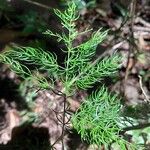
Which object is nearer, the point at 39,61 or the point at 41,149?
the point at 39,61

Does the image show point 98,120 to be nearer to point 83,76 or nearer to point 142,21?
point 83,76

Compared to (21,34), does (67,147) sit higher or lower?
lower

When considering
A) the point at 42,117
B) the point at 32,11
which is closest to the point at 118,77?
the point at 42,117

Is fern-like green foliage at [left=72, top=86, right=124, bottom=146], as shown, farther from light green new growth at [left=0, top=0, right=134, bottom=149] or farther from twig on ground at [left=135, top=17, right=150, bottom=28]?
twig on ground at [left=135, top=17, right=150, bottom=28]

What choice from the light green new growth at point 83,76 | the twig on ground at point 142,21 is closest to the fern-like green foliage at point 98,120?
the light green new growth at point 83,76

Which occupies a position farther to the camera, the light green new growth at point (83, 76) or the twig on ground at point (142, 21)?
the twig on ground at point (142, 21)

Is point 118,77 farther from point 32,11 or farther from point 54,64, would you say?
point 54,64

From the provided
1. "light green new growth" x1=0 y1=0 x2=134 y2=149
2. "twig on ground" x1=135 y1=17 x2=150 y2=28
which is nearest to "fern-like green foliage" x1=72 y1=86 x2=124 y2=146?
"light green new growth" x1=0 y1=0 x2=134 y2=149

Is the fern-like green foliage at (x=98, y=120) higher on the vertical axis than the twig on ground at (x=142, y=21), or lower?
lower

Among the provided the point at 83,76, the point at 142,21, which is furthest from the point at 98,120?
the point at 142,21

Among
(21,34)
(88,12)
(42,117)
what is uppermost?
(88,12)

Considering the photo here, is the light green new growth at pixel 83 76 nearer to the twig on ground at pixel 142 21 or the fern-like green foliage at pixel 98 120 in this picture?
the fern-like green foliage at pixel 98 120
